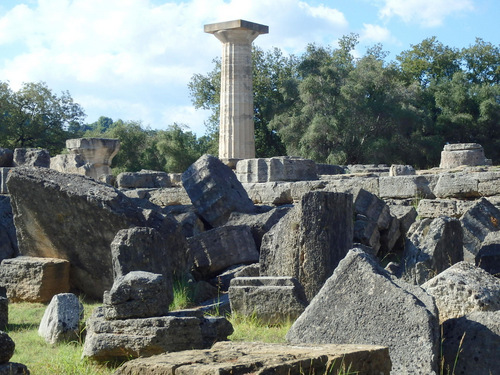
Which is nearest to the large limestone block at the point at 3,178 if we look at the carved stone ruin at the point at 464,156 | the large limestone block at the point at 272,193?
the large limestone block at the point at 272,193

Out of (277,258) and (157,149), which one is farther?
(157,149)

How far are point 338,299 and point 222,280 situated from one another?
4.00 meters

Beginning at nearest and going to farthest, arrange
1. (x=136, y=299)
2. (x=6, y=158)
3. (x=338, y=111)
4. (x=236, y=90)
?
1. (x=136, y=299)
2. (x=6, y=158)
3. (x=236, y=90)
4. (x=338, y=111)

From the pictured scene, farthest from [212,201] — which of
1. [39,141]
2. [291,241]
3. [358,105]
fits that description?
[39,141]

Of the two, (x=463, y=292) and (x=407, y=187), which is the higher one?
(x=407, y=187)

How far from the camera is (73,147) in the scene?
960 inches

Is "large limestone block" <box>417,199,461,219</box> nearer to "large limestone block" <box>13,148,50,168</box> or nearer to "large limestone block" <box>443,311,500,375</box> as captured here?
"large limestone block" <box>443,311,500,375</box>

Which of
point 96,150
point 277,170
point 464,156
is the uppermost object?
point 96,150

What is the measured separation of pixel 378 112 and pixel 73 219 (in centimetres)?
2798

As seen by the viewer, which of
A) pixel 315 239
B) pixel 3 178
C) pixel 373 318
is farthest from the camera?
pixel 3 178

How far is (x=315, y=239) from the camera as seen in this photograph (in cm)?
778

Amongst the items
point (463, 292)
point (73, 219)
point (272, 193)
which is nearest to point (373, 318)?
point (463, 292)

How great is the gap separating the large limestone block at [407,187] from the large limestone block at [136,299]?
7.36m

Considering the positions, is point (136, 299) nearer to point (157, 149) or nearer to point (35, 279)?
point (35, 279)
